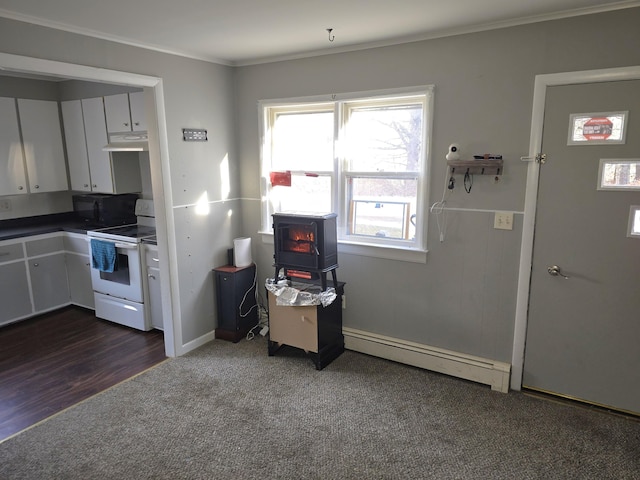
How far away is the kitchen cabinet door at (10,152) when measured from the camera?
4.20 meters

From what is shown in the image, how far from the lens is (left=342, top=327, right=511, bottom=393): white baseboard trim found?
9.76ft

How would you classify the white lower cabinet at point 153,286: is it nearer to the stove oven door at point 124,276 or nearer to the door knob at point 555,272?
the stove oven door at point 124,276

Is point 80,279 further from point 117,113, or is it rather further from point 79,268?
point 117,113

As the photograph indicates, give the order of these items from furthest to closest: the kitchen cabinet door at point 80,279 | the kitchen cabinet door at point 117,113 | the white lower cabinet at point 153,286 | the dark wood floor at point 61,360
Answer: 1. the kitchen cabinet door at point 80,279
2. the kitchen cabinet door at point 117,113
3. the white lower cabinet at point 153,286
4. the dark wood floor at point 61,360

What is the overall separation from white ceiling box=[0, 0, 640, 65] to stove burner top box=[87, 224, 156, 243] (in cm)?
169

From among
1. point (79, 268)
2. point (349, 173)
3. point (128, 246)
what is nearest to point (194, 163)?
point (128, 246)

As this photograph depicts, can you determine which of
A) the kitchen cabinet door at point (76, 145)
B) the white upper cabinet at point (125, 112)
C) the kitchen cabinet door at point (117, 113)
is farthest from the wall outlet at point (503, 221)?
the kitchen cabinet door at point (76, 145)

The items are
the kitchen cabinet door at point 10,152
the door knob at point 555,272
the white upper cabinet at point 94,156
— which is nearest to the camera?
the door knob at point 555,272

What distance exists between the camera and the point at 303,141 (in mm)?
3703

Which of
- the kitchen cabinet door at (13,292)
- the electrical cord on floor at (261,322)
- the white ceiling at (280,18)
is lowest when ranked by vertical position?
the electrical cord on floor at (261,322)

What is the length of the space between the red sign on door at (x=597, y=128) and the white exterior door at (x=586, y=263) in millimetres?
41

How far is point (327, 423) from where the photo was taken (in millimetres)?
2617

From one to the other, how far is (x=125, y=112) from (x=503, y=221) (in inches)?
138

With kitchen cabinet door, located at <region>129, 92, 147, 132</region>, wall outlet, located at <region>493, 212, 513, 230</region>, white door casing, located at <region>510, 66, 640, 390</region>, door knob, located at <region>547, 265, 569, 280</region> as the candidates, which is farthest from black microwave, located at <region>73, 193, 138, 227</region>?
door knob, located at <region>547, 265, 569, 280</region>
